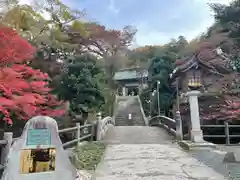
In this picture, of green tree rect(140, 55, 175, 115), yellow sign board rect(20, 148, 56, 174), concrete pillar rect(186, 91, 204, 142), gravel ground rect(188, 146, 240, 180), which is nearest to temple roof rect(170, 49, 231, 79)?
green tree rect(140, 55, 175, 115)

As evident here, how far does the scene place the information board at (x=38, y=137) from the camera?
3.84 m

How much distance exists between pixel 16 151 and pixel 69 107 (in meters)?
12.9

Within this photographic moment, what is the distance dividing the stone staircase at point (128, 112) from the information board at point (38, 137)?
19125 mm

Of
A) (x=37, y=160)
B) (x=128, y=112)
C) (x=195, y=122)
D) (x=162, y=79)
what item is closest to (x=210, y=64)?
(x=162, y=79)

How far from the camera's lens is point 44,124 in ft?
12.9

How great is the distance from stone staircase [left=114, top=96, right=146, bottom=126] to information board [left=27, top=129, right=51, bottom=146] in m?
19.1

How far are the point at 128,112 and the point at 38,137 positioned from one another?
2330 centimetres

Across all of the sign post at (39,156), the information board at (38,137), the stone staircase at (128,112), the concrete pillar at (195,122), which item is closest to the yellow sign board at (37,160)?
the sign post at (39,156)

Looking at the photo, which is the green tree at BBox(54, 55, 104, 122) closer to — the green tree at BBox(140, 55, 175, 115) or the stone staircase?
the stone staircase

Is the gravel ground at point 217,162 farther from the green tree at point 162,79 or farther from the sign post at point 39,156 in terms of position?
the green tree at point 162,79

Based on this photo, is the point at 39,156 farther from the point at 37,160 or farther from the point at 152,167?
the point at 152,167

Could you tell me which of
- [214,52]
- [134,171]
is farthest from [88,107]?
[134,171]

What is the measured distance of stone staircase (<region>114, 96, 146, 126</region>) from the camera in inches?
914

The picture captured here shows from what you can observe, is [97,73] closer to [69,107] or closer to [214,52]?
[69,107]
